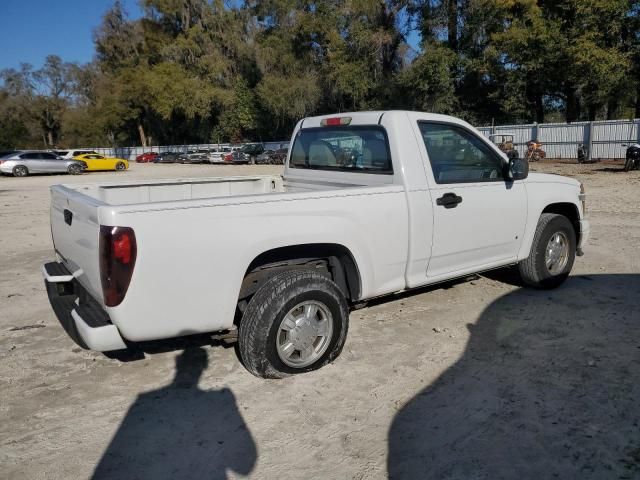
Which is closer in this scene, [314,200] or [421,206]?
[314,200]

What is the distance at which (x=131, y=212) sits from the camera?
2.97 m

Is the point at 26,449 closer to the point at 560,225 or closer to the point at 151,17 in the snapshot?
the point at 560,225

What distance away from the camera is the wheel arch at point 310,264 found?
12.1 feet

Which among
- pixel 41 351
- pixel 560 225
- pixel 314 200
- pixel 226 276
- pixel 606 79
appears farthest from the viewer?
pixel 606 79

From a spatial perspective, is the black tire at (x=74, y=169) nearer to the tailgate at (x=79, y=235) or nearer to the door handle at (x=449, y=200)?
the tailgate at (x=79, y=235)

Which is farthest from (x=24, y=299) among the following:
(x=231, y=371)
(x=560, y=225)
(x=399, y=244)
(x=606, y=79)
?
(x=606, y=79)

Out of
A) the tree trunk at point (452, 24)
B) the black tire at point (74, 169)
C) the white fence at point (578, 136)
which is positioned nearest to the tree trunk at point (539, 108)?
the tree trunk at point (452, 24)

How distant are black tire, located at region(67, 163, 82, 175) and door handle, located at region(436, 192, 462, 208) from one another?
33.3m

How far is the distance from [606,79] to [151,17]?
50.6 meters

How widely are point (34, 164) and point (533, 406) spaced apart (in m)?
34.0

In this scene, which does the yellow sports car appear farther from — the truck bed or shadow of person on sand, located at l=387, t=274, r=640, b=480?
shadow of person on sand, located at l=387, t=274, r=640, b=480

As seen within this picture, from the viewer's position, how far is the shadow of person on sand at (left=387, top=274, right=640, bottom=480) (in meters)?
2.82

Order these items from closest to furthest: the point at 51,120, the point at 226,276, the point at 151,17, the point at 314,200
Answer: the point at 226,276, the point at 314,200, the point at 151,17, the point at 51,120

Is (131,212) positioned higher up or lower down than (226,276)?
higher up
